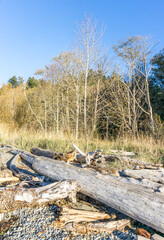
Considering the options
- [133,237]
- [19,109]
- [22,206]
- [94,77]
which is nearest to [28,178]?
[22,206]

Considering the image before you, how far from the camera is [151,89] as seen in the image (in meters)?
15.2

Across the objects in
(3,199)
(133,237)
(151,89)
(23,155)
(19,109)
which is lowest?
(133,237)

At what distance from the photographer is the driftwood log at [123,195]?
261 cm

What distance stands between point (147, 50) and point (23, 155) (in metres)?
10.3

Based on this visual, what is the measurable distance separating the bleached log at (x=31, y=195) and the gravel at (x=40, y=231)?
0.55 ft

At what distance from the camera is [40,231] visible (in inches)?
104

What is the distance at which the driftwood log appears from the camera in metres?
2.61

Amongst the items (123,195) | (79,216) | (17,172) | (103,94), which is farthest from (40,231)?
(103,94)

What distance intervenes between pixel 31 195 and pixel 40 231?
0.67 m

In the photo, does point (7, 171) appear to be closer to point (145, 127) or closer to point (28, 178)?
point (28, 178)

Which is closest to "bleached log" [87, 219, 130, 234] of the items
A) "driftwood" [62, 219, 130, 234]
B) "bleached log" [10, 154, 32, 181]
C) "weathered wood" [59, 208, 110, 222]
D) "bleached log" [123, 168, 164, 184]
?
"driftwood" [62, 219, 130, 234]

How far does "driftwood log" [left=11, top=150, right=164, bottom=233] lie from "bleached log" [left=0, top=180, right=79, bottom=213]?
312mm

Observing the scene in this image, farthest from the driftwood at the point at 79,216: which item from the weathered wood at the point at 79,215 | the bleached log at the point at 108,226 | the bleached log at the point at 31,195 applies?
the bleached log at the point at 31,195

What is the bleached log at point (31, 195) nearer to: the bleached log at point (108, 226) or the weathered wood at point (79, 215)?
the weathered wood at point (79, 215)
